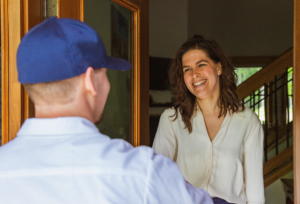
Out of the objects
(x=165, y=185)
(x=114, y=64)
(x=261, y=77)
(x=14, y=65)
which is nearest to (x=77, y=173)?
(x=165, y=185)

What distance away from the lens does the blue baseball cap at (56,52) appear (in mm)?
708

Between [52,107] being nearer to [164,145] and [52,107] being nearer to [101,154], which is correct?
[101,154]

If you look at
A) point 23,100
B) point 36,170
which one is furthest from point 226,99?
point 36,170

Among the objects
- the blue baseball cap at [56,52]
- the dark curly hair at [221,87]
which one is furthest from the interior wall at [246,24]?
the blue baseball cap at [56,52]

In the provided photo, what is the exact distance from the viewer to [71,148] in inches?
25.8

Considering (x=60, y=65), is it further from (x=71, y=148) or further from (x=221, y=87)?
(x=221, y=87)

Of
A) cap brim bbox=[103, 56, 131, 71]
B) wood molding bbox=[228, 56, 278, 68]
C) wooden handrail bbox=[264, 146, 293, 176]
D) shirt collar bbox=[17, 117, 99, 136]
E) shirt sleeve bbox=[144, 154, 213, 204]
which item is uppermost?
wood molding bbox=[228, 56, 278, 68]

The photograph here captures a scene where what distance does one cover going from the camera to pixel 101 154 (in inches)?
26.0

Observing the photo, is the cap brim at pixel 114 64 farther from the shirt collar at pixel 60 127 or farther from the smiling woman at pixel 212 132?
the smiling woman at pixel 212 132

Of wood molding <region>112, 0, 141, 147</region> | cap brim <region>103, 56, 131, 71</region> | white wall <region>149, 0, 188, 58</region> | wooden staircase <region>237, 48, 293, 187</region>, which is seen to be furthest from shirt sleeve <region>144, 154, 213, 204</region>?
white wall <region>149, 0, 188, 58</region>

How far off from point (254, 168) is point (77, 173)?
4.74ft

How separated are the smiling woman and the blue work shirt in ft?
4.03

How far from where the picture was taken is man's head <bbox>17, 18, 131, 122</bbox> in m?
0.71

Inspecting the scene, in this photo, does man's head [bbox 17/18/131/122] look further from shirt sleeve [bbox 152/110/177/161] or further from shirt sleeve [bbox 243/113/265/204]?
shirt sleeve [bbox 243/113/265/204]
